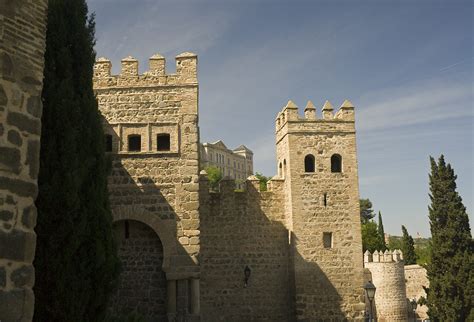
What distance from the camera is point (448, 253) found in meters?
21.7

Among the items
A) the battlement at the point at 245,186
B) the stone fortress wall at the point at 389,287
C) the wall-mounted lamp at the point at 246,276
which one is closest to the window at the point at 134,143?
the battlement at the point at 245,186

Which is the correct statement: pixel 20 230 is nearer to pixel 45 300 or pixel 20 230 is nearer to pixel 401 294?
pixel 45 300

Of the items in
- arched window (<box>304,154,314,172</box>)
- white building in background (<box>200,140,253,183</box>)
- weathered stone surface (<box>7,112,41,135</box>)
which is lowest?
weathered stone surface (<box>7,112,41,135</box>)

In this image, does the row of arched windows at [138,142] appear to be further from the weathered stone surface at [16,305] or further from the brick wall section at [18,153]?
the weathered stone surface at [16,305]

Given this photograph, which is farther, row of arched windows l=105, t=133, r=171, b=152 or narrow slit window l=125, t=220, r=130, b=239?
row of arched windows l=105, t=133, r=171, b=152

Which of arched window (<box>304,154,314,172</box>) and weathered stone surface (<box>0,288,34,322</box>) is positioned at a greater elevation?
arched window (<box>304,154,314,172</box>)

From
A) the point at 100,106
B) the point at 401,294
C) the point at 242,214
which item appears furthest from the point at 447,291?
the point at 100,106

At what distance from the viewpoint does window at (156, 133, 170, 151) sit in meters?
13.7

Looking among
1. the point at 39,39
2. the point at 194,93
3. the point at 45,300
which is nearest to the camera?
the point at 39,39

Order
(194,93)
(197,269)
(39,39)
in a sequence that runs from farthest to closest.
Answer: (194,93) < (197,269) < (39,39)

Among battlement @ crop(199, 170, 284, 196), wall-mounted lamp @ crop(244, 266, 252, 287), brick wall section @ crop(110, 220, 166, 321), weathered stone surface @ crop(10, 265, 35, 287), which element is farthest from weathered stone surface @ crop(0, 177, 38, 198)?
wall-mounted lamp @ crop(244, 266, 252, 287)

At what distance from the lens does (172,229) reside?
13.0 metres

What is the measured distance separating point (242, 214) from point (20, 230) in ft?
42.2

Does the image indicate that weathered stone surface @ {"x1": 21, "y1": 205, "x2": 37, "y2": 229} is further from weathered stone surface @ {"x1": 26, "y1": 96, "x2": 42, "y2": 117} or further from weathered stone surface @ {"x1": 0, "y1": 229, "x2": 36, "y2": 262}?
weathered stone surface @ {"x1": 26, "y1": 96, "x2": 42, "y2": 117}
